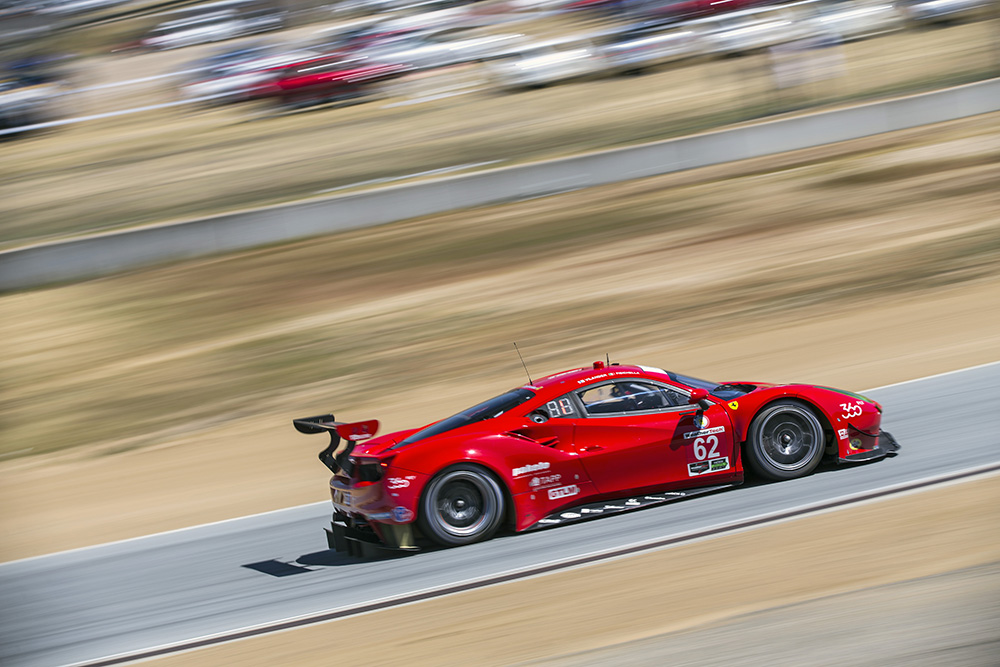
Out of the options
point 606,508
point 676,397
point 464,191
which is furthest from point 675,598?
point 464,191

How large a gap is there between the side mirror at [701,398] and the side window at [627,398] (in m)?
0.08

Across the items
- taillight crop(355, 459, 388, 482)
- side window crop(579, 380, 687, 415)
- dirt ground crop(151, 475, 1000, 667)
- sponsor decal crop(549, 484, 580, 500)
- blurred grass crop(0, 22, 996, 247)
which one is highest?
blurred grass crop(0, 22, 996, 247)

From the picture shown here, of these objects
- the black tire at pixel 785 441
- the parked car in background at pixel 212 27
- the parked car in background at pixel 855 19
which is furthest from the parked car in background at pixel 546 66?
the black tire at pixel 785 441

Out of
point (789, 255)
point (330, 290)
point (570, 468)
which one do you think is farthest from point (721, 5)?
point (570, 468)

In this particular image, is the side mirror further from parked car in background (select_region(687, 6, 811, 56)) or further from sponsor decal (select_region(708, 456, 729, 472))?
parked car in background (select_region(687, 6, 811, 56))

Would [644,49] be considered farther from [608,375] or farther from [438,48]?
[608,375]

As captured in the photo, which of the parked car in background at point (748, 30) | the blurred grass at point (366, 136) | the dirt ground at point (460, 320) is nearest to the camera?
the dirt ground at point (460, 320)

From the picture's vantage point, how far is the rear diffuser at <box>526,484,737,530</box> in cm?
748

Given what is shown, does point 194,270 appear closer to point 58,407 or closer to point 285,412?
point 58,407

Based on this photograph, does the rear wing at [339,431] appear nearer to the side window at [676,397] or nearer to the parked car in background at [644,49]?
the side window at [676,397]

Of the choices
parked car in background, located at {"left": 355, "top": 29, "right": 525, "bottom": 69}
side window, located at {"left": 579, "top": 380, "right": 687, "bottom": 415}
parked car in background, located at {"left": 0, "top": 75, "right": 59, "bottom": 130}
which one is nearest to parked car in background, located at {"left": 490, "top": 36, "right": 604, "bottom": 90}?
parked car in background, located at {"left": 355, "top": 29, "right": 525, "bottom": 69}

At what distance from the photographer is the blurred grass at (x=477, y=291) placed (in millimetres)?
13547

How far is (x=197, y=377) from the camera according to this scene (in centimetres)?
1396

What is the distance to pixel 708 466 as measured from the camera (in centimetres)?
768
